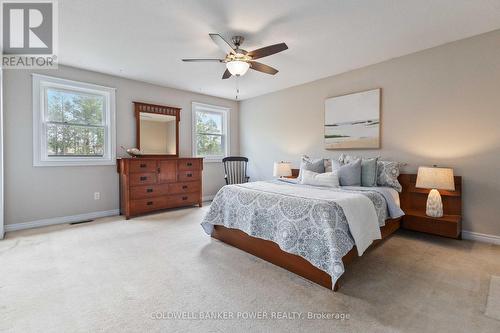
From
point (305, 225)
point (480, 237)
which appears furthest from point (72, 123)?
point (480, 237)

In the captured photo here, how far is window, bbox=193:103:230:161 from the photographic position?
5613 mm

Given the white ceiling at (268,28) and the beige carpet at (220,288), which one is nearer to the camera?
the beige carpet at (220,288)

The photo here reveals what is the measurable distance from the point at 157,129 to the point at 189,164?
99 cm

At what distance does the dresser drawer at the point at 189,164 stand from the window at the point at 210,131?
559mm

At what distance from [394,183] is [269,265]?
86.1 inches

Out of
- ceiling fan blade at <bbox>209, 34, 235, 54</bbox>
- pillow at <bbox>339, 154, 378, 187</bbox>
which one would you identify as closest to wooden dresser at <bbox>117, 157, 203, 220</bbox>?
ceiling fan blade at <bbox>209, 34, 235, 54</bbox>

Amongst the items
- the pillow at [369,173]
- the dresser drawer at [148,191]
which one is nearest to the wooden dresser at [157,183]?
the dresser drawer at [148,191]

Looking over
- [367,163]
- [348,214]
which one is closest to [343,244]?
[348,214]

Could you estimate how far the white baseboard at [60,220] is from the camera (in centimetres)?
351

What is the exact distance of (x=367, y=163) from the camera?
344 centimetres

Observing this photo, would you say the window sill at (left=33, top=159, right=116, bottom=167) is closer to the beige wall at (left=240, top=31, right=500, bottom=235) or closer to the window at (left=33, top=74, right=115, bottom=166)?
the window at (left=33, top=74, right=115, bottom=166)

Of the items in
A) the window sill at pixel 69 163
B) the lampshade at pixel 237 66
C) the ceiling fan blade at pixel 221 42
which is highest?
the ceiling fan blade at pixel 221 42

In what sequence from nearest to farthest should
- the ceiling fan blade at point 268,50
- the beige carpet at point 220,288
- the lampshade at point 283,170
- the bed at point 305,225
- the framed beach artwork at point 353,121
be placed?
1. the beige carpet at point 220,288
2. the bed at point 305,225
3. the ceiling fan blade at point 268,50
4. the framed beach artwork at point 353,121
5. the lampshade at point 283,170

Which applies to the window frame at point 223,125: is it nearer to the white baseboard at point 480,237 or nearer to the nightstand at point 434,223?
the nightstand at point 434,223
